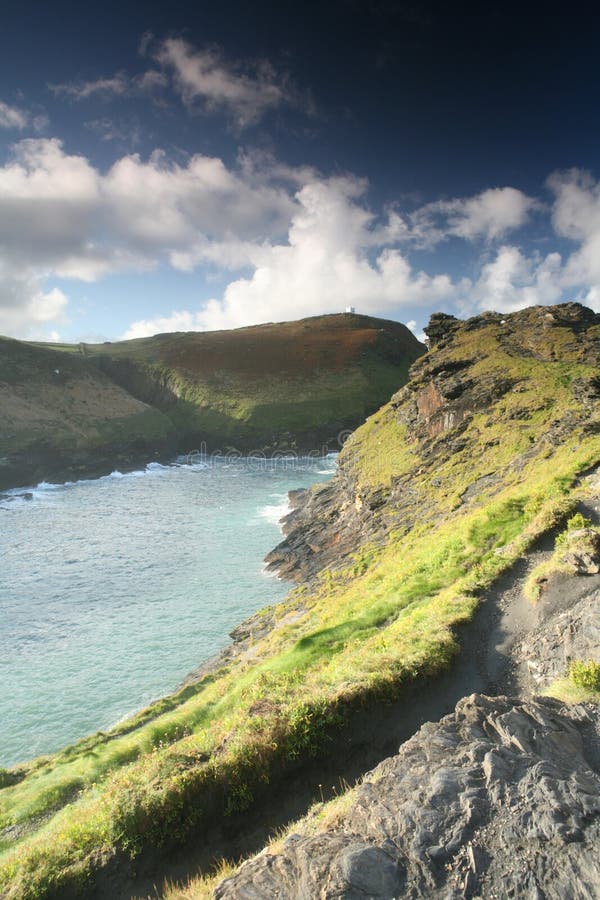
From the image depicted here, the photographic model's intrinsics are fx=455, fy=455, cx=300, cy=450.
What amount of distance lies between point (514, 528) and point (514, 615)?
6.04 meters

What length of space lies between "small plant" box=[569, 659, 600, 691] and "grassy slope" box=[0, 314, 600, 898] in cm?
299

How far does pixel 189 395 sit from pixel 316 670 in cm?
11106

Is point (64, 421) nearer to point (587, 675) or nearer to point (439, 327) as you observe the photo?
point (439, 327)

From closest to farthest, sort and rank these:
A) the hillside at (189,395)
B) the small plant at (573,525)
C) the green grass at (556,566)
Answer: the green grass at (556,566), the small plant at (573,525), the hillside at (189,395)

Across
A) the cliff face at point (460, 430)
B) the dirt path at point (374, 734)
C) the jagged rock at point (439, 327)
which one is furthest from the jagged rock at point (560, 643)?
the jagged rock at point (439, 327)

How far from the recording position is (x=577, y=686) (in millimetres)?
9289

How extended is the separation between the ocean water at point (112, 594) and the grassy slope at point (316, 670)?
5928 millimetres

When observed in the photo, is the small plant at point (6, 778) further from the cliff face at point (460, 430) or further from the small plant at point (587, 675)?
the cliff face at point (460, 430)

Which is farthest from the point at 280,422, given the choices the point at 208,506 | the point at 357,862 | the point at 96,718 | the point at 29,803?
the point at 357,862

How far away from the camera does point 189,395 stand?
392 feet

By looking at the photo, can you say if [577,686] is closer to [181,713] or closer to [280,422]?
[181,713]

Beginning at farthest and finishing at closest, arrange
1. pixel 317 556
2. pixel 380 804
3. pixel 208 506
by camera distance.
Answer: pixel 208 506 < pixel 317 556 < pixel 380 804

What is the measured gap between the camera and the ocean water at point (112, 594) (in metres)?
25.3

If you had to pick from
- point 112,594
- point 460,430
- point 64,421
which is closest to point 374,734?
point 460,430
